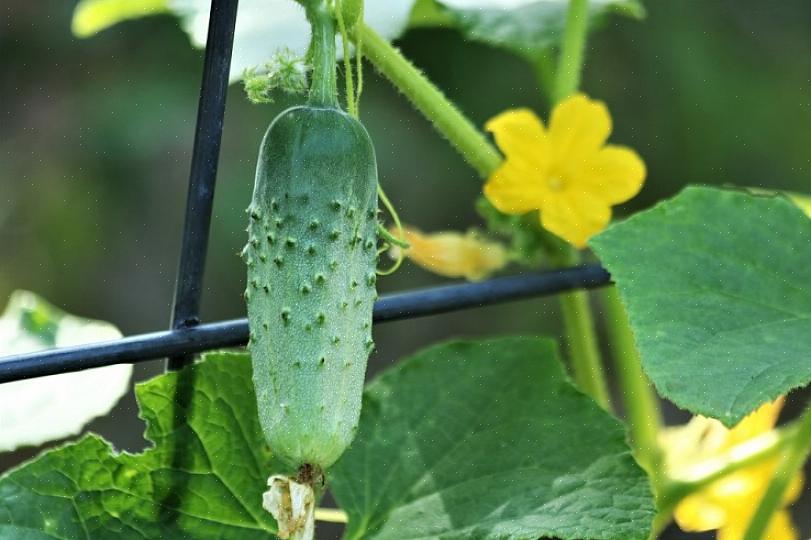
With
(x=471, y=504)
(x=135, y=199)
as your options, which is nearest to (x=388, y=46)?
(x=471, y=504)

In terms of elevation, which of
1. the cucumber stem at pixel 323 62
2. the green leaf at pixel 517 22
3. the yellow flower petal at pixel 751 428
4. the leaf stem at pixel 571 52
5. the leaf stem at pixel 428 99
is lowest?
the yellow flower petal at pixel 751 428

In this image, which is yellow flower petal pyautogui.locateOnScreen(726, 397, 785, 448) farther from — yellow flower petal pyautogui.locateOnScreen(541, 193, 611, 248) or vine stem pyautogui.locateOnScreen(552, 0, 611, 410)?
yellow flower petal pyautogui.locateOnScreen(541, 193, 611, 248)

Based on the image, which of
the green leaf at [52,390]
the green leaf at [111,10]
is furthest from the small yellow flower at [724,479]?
the green leaf at [111,10]

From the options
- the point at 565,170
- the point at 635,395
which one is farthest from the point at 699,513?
the point at 565,170

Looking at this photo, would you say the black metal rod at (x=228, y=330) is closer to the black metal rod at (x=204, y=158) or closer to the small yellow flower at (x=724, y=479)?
the black metal rod at (x=204, y=158)

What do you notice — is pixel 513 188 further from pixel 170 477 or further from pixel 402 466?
pixel 170 477

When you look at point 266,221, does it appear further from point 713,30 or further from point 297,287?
point 713,30
